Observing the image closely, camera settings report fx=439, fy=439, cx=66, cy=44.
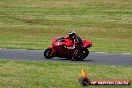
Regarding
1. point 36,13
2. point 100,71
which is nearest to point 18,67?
point 100,71

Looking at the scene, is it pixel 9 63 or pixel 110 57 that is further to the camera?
pixel 110 57

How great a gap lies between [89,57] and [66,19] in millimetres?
31112

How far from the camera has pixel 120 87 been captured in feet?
42.5

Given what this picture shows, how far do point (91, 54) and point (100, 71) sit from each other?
8.42 metres

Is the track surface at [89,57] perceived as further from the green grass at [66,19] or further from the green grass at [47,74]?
the green grass at [66,19]

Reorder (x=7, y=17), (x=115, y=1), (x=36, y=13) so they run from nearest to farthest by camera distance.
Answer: (x=7, y=17) → (x=36, y=13) → (x=115, y=1)

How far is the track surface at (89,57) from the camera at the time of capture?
2170 cm

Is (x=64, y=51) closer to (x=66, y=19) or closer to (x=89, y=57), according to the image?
(x=89, y=57)

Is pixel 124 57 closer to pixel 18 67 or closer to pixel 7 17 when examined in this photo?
pixel 18 67

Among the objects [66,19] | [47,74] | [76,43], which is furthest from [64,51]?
[66,19]

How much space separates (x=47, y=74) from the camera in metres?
15.3

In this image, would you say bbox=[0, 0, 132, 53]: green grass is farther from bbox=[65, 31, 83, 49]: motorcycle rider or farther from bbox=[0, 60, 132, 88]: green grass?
bbox=[0, 60, 132, 88]: green grass

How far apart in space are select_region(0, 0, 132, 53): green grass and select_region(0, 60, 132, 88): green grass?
19.2 m

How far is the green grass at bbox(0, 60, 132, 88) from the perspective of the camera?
13180 mm
